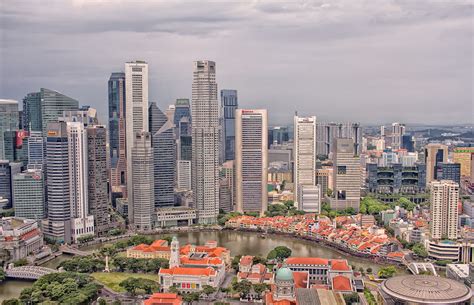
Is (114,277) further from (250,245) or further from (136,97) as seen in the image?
(136,97)

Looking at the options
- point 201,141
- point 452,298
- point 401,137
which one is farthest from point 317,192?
point 401,137

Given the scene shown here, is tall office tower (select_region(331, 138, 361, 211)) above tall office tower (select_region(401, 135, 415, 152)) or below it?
below

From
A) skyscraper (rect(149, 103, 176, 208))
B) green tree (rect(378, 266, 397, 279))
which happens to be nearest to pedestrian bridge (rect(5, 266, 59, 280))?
skyscraper (rect(149, 103, 176, 208))

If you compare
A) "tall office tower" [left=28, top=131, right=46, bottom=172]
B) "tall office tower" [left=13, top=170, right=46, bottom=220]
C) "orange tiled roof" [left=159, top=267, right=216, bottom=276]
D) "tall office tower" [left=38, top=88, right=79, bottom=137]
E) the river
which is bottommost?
the river

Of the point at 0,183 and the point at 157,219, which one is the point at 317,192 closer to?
the point at 157,219

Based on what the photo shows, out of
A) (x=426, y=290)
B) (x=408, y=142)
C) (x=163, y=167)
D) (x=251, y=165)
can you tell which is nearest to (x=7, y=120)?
(x=163, y=167)

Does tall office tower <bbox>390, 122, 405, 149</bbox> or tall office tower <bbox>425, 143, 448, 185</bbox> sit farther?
tall office tower <bbox>390, 122, 405, 149</bbox>

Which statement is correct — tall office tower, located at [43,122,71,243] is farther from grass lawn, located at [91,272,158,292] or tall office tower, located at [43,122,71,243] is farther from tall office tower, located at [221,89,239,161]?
tall office tower, located at [221,89,239,161]

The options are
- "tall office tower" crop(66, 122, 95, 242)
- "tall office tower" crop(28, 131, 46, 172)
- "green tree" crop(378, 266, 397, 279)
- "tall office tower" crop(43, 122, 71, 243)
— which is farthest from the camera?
"tall office tower" crop(28, 131, 46, 172)
